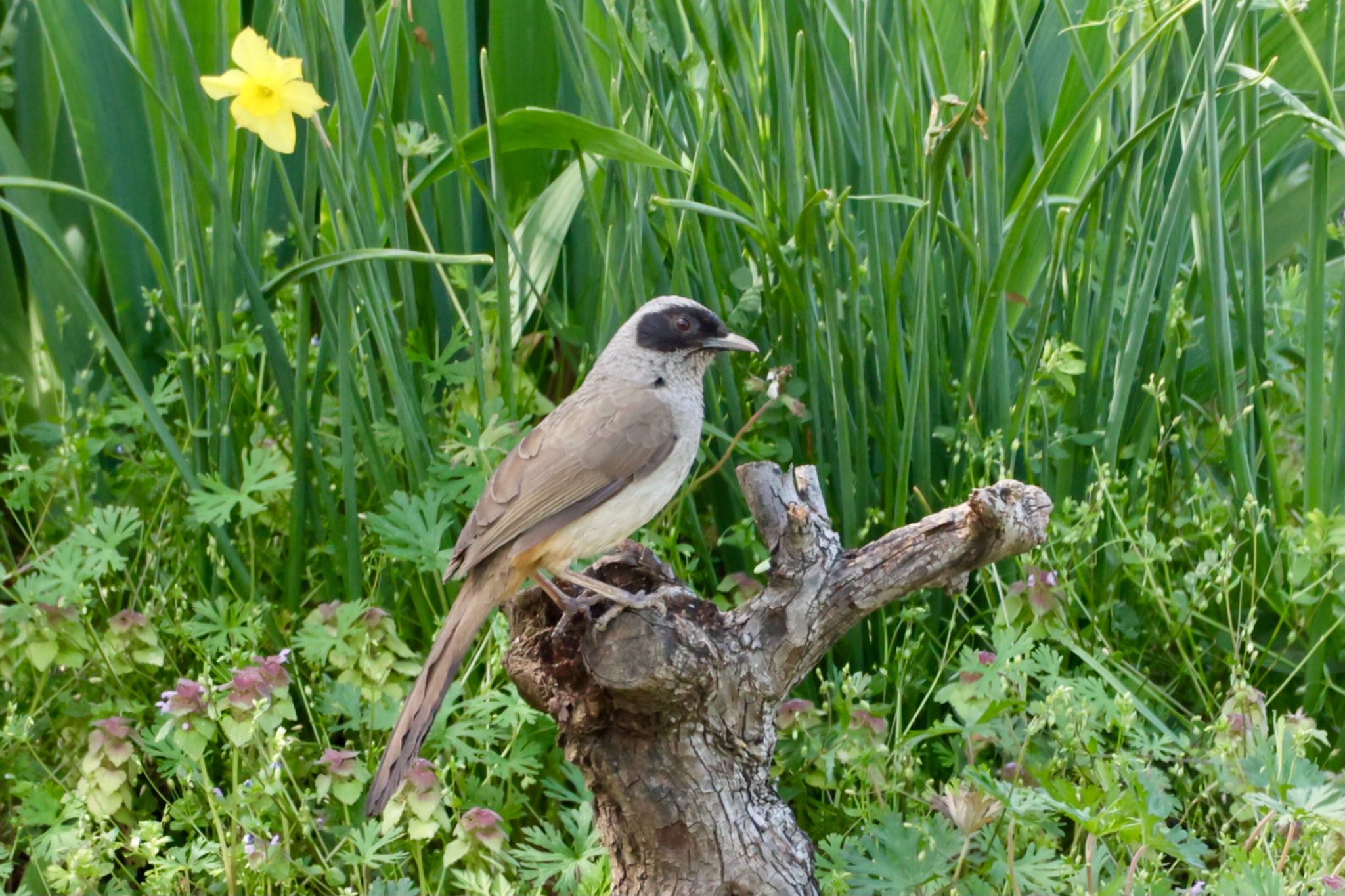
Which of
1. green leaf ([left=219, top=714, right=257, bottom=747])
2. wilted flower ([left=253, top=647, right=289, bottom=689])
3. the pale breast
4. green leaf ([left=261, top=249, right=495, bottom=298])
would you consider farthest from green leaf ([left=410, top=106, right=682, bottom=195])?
green leaf ([left=219, top=714, right=257, bottom=747])

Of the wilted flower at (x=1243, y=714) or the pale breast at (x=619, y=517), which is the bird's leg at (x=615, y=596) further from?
the wilted flower at (x=1243, y=714)

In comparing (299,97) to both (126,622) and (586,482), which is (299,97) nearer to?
(586,482)

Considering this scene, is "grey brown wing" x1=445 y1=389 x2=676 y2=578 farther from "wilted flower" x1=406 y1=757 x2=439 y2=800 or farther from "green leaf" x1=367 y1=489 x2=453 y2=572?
"wilted flower" x1=406 y1=757 x2=439 y2=800

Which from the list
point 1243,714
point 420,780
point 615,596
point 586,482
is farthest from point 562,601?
point 1243,714

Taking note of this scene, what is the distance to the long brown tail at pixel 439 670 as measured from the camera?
1951mm

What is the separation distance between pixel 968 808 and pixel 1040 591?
1.72 ft

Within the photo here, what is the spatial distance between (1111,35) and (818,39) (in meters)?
0.58

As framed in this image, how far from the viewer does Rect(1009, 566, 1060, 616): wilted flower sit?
8.13ft

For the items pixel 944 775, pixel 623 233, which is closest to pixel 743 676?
pixel 944 775

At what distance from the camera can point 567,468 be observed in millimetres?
2266

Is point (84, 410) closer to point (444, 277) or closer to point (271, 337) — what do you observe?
point (271, 337)

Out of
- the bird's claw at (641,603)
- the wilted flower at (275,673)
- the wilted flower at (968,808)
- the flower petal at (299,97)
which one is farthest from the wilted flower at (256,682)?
the wilted flower at (968,808)

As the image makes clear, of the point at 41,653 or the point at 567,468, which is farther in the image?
the point at 41,653

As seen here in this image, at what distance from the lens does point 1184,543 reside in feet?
8.86
